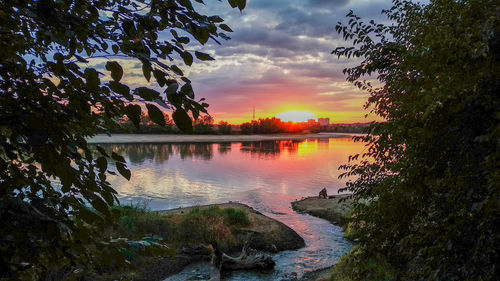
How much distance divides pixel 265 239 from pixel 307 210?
1037cm

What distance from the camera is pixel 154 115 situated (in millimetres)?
1266

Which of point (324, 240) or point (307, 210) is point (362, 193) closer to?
point (324, 240)

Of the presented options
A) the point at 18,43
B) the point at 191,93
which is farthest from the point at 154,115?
the point at 18,43

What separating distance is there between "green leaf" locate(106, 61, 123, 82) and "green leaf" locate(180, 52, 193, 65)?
325 millimetres

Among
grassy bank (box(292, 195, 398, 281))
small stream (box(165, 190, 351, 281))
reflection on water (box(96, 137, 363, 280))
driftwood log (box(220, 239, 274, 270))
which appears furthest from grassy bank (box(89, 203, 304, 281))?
grassy bank (box(292, 195, 398, 281))

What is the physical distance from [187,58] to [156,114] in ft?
1.24

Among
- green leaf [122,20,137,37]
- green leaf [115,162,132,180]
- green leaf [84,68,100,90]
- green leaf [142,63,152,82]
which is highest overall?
green leaf [122,20,137,37]

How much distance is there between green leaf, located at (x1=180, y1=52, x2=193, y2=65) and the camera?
148 centimetres

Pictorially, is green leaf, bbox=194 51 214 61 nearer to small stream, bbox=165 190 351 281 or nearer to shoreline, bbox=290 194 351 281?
small stream, bbox=165 190 351 281

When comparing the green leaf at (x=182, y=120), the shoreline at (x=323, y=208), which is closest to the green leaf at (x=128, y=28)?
the green leaf at (x=182, y=120)

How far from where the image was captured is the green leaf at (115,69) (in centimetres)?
124

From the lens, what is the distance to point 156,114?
1266mm

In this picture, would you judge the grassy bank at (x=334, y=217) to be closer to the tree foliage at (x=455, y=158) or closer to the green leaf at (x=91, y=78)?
the tree foliage at (x=455, y=158)

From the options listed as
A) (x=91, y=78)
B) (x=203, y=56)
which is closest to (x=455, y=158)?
(x=203, y=56)
